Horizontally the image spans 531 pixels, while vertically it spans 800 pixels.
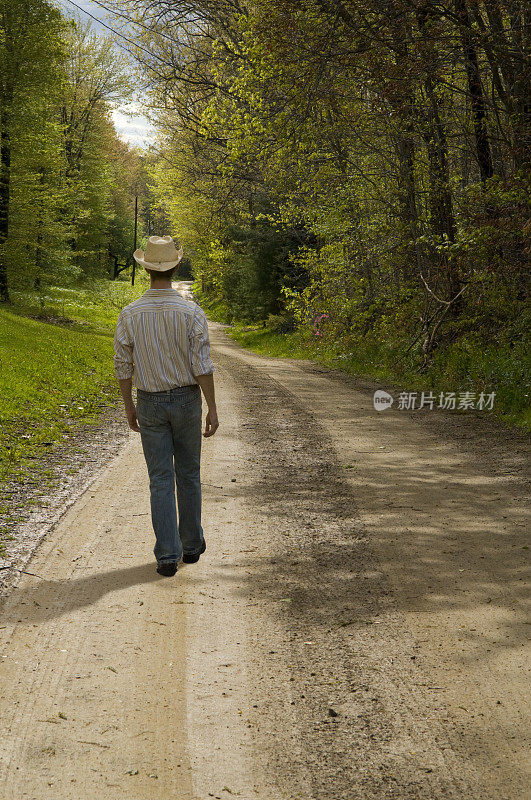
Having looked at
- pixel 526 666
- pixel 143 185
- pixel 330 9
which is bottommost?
pixel 526 666

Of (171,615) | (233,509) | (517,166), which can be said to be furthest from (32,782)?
(517,166)

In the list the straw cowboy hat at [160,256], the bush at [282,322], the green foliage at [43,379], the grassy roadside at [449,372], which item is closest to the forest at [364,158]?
the grassy roadside at [449,372]

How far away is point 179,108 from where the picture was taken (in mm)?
24828

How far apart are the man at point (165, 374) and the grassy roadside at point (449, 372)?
6619mm

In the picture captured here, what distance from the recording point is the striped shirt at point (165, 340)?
507 centimetres

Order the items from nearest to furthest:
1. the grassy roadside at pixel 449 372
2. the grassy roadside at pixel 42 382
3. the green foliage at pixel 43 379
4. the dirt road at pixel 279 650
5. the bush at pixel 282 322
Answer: the dirt road at pixel 279 650
the grassy roadside at pixel 42 382
the green foliage at pixel 43 379
the grassy roadside at pixel 449 372
the bush at pixel 282 322

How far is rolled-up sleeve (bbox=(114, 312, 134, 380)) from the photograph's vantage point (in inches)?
202

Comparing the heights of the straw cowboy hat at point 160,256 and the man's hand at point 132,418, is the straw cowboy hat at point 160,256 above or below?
above

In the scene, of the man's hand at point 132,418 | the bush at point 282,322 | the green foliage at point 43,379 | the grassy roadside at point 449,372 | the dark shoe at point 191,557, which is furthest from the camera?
the bush at point 282,322

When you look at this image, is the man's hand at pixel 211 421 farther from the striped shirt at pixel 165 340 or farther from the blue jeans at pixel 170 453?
the striped shirt at pixel 165 340

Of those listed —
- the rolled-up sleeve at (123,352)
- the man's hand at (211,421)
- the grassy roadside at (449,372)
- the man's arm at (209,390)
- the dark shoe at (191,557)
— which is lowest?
the dark shoe at (191,557)

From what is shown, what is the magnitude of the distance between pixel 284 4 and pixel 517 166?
14.9ft

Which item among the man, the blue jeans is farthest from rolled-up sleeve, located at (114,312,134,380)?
the blue jeans

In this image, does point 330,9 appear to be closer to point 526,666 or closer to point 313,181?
point 313,181
